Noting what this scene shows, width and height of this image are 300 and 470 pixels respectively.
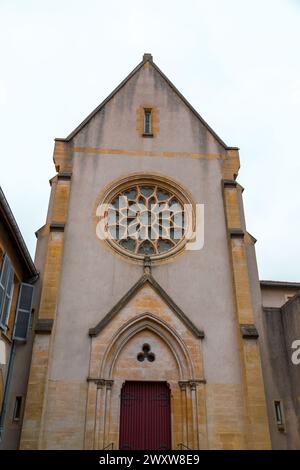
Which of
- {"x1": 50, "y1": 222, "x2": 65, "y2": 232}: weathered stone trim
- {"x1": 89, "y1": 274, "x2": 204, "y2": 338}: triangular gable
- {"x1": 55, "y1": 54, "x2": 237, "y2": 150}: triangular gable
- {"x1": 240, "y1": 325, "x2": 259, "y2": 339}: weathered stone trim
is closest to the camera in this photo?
{"x1": 240, "y1": 325, "x2": 259, "y2": 339}: weathered stone trim

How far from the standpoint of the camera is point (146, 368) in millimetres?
13508

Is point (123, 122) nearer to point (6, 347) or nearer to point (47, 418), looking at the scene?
point (6, 347)

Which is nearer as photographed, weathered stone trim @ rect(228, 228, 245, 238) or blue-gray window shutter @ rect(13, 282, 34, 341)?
blue-gray window shutter @ rect(13, 282, 34, 341)

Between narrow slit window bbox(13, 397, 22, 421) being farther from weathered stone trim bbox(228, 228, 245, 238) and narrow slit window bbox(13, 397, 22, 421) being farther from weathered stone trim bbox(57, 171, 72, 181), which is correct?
weathered stone trim bbox(228, 228, 245, 238)

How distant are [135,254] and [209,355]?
443 centimetres

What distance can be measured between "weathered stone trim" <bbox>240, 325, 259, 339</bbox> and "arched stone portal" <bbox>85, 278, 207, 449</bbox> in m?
1.53

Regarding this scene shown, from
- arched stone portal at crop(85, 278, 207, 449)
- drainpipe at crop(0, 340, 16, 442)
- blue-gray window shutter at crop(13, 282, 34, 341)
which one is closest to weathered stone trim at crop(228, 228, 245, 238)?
arched stone portal at crop(85, 278, 207, 449)

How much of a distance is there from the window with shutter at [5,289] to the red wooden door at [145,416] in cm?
435

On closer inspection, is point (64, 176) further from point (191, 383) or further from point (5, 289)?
point (191, 383)

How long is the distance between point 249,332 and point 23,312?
7.47 m

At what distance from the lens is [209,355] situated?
13664 mm

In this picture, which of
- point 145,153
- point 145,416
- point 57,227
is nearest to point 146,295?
point 145,416

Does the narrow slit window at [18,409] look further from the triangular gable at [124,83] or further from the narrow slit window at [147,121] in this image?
the narrow slit window at [147,121]

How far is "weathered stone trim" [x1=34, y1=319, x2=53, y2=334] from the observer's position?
13.1 metres
